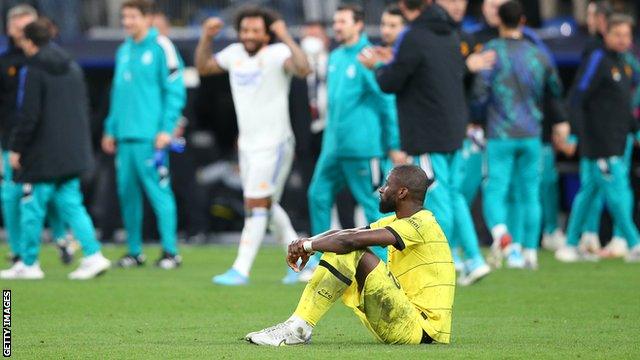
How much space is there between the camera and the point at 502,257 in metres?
14.8

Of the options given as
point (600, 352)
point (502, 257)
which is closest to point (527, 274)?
point (502, 257)

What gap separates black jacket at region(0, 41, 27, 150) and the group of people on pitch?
3.2 inches

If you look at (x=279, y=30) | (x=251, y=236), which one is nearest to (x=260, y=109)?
(x=279, y=30)

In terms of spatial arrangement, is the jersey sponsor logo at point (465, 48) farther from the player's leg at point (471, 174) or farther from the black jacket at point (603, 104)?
the black jacket at point (603, 104)

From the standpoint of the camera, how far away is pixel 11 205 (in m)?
14.9

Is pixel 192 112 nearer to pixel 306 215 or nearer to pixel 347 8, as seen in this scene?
pixel 306 215

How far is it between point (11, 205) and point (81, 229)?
181 cm

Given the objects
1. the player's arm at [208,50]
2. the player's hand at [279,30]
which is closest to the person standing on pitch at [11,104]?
the player's arm at [208,50]

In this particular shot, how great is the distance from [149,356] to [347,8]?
5.84 m

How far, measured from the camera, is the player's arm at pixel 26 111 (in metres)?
13.4

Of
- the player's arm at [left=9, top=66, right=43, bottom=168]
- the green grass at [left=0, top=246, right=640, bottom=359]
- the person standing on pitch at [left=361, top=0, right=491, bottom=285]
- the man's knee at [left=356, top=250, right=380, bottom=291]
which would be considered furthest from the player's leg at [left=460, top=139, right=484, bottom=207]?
the man's knee at [left=356, top=250, right=380, bottom=291]

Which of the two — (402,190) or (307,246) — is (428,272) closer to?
(402,190)

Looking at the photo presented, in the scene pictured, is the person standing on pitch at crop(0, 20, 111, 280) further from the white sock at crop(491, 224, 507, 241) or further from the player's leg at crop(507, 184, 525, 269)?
the player's leg at crop(507, 184, 525, 269)

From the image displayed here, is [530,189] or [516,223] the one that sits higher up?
[530,189]
